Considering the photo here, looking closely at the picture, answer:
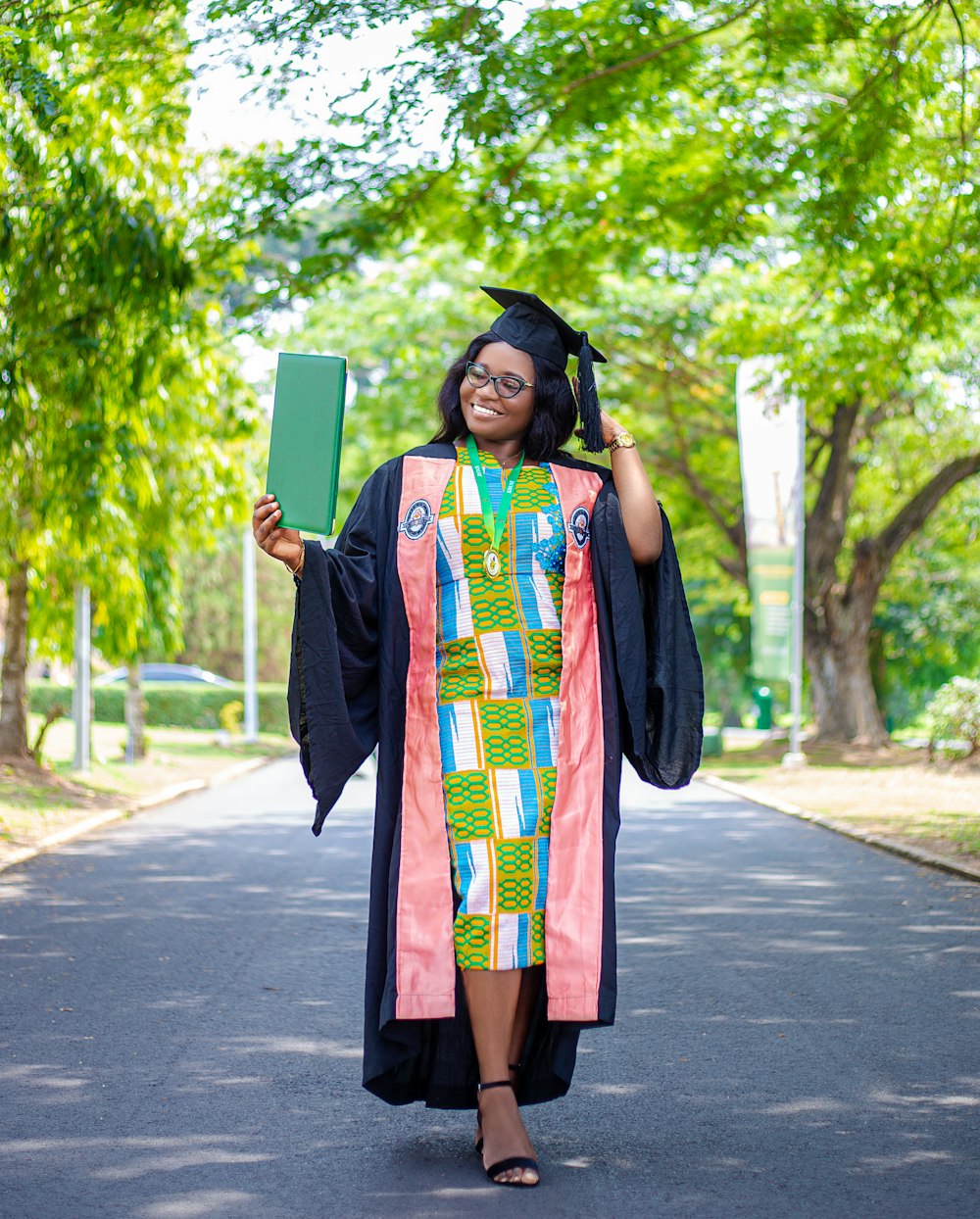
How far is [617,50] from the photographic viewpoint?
10.8 m

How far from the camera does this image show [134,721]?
71.8 feet

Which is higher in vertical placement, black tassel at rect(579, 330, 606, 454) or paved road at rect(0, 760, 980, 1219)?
black tassel at rect(579, 330, 606, 454)

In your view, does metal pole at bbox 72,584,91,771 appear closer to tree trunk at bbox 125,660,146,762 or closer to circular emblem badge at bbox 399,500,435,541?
tree trunk at bbox 125,660,146,762

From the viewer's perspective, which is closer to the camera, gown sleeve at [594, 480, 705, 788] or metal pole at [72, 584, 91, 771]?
gown sleeve at [594, 480, 705, 788]

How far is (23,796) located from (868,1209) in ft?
39.9

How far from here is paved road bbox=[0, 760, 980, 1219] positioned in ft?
12.7

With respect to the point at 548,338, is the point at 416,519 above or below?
below

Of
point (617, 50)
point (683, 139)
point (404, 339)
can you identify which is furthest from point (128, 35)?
point (404, 339)

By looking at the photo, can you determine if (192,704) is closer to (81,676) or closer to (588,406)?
(81,676)

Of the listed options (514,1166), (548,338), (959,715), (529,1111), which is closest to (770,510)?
(959,715)

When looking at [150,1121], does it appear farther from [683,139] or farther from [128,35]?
[683,139]

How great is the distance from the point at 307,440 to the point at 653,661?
105 cm

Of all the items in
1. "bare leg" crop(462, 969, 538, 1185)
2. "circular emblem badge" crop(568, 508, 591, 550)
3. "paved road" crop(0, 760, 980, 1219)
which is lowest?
"paved road" crop(0, 760, 980, 1219)

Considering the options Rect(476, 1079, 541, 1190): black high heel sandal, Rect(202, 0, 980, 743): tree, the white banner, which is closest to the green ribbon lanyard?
Rect(476, 1079, 541, 1190): black high heel sandal
